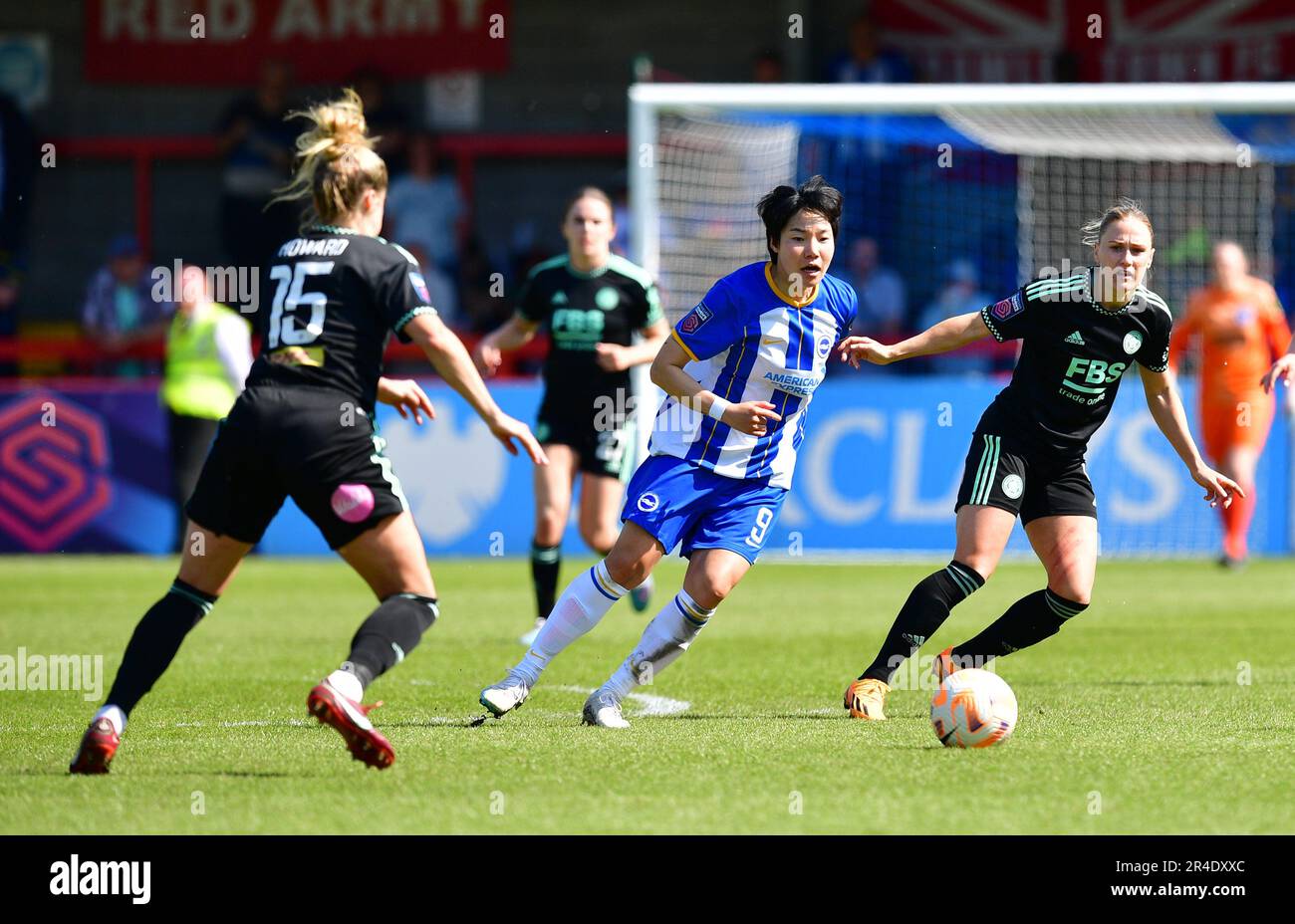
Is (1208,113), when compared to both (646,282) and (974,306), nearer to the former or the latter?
(974,306)

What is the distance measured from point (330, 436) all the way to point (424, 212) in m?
14.0

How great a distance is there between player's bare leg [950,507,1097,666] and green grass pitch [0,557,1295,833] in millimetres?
305

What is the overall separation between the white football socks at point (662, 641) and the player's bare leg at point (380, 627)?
1211 mm

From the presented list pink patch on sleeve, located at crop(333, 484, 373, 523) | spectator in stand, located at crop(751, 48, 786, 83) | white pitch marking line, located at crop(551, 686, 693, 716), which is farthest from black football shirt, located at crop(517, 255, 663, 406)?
spectator in stand, located at crop(751, 48, 786, 83)

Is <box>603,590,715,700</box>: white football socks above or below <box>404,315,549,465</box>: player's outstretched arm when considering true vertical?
below

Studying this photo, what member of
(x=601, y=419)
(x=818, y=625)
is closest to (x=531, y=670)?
(x=601, y=419)

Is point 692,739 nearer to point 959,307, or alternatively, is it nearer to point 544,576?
point 544,576

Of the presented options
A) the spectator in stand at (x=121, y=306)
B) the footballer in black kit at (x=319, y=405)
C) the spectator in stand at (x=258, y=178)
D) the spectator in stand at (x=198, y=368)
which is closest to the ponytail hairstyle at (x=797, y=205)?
the footballer in black kit at (x=319, y=405)

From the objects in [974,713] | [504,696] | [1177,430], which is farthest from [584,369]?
[974,713]

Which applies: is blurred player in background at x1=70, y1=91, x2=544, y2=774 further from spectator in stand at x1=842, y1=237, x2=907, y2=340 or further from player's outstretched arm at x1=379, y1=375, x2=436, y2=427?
spectator in stand at x1=842, y1=237, x2=907, y2=340

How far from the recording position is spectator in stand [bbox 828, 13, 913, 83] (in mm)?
19578

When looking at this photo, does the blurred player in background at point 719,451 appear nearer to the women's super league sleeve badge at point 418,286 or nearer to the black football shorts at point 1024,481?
the black football shorts at point 1024,481

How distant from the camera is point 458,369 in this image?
575cm

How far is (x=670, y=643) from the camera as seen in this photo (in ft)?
22.9
